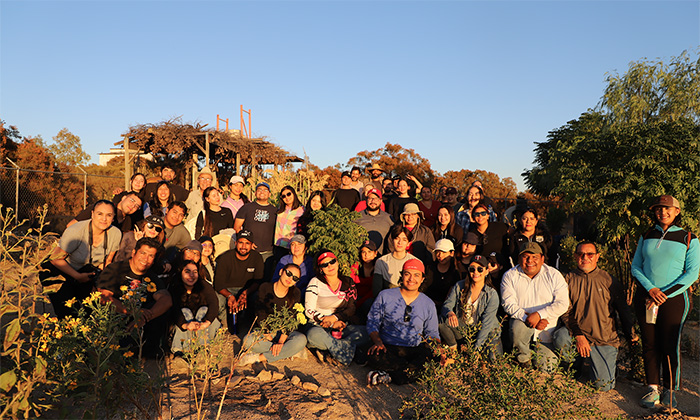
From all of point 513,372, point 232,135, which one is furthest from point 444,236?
point 232,135

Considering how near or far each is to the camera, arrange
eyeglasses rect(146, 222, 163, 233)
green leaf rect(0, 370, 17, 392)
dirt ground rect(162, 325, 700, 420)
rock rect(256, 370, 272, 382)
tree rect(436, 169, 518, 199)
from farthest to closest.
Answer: tree rect(436, 169, 518, 199)
eyeglasses rect(146, 222, 163, 233)
rock rect(256, 370, 272, 382)
dirt ground rect(162, 325, 700, 420)
green leaf rect(0, 370, 17, 392)

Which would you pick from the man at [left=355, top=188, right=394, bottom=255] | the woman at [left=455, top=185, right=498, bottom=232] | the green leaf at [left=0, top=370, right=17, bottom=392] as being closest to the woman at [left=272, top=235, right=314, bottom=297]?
the man at [left=355, top=188, right=394, bottom=255]

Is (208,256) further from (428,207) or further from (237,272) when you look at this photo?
(428,207)

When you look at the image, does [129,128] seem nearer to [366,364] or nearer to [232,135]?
[232,135]

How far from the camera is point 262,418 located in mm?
3482

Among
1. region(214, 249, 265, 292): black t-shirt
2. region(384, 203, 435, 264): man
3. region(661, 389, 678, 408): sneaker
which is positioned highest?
region(384, 203, 435, 264): man

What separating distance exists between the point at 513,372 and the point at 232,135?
1480cm

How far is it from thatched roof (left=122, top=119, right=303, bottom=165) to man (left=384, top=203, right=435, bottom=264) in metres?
11.2

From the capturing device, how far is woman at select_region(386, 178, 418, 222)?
23.3ft

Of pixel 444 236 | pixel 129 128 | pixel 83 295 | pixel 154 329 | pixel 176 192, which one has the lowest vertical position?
pixel 154 329

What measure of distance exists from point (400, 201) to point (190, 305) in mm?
3553

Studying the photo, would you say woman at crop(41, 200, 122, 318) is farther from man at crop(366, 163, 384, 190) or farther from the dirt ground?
man at crop(366, 163, 384, 190)

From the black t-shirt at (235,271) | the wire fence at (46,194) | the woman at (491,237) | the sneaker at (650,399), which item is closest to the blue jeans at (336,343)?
the black t-shirt at (235,271)

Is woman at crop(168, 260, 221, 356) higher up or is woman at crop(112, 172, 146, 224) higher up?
woman at crop(112, 172, 146, 224)
